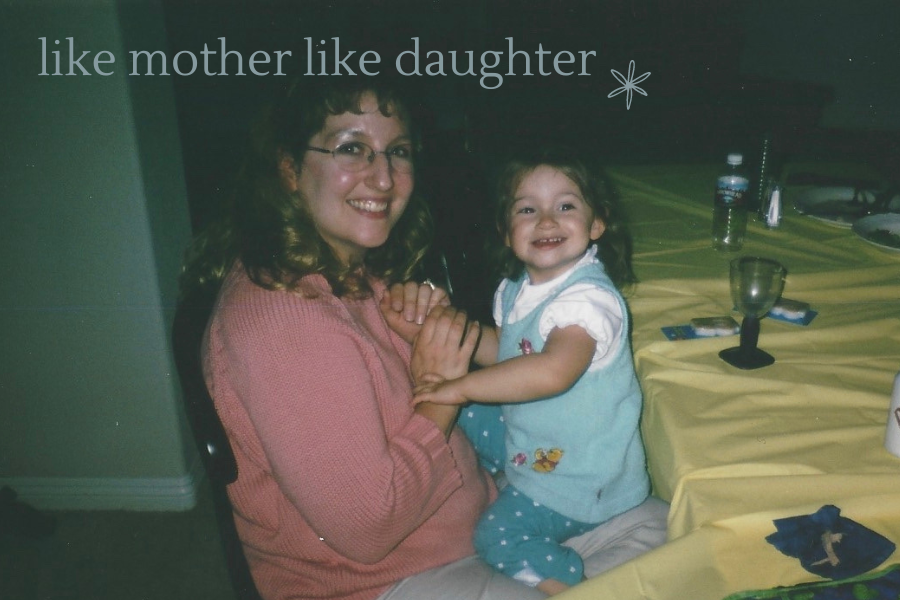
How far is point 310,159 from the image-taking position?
1.20m

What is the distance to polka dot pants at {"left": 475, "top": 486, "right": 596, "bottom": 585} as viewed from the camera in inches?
43.1

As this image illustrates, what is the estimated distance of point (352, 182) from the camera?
1.20 meters

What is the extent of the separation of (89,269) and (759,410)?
1.97 m

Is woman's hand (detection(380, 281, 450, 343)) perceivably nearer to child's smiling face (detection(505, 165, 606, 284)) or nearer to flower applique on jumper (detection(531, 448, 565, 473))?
child's smiling face (detection(505, 165, 606, 284))

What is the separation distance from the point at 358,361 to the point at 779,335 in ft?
2.92

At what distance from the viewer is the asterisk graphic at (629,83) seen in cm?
573

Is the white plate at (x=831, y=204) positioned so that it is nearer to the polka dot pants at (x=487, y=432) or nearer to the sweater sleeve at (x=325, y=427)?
the polka dot pants at (x=487, y=432)

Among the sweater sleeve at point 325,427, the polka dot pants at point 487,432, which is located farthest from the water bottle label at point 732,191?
the sweater sleeve at point 325,427

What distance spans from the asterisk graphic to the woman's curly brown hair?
5028mm

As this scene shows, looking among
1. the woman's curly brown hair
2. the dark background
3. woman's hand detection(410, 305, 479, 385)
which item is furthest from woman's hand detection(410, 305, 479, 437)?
the dark background

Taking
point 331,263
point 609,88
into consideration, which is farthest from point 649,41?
point 331,263

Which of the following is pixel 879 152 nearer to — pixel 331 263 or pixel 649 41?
pixel 331 263

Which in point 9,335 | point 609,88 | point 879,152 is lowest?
point 9,335

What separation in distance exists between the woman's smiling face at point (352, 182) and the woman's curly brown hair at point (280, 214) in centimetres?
2
